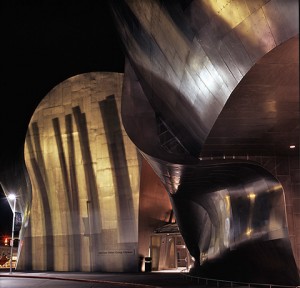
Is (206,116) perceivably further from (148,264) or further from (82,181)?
(82,181)

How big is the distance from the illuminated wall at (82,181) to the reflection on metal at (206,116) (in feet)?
30.0

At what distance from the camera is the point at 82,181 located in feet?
112

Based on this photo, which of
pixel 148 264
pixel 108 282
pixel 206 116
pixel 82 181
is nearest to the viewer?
pixel 206 116

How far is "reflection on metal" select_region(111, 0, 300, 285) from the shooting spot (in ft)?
31.7

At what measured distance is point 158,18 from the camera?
1391 cm

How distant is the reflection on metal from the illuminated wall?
915cm

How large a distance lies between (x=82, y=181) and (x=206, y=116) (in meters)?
22.8

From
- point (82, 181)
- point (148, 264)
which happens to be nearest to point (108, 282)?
point (148, 264)

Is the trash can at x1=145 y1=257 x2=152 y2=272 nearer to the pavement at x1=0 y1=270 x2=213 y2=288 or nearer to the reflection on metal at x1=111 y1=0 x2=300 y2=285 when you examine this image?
the pavement at x1=0 y1=270 x2=213 y2=288

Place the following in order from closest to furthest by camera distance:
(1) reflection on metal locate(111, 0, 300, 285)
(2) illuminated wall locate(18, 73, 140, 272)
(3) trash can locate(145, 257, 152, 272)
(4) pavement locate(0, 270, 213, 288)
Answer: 1. (1) reflection on metal locate(111, 0, 300, 285)
2. (4) pavement locate(0, 270, 213, 288)
3. (3) trash can locate(145, 257, 152, 272)
4. (2) illuminated wall locate(18, 73, 140, 272)

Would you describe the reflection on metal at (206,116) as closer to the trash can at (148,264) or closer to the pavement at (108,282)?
the pavement at (108,282)

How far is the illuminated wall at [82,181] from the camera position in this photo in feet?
105

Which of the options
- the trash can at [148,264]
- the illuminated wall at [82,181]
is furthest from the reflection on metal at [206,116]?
the illuminated wall at [82,181]

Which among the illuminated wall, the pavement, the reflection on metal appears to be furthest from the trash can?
the reflection on metal
